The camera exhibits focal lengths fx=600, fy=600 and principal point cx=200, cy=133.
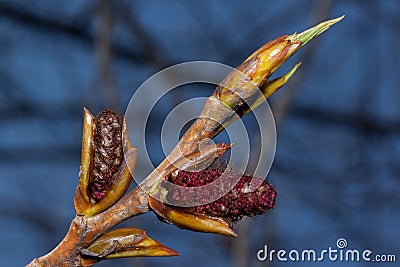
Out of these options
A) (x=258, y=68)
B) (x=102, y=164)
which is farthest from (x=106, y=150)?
(x=258, y=68)

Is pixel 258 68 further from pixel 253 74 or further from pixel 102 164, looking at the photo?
pixel 102 164

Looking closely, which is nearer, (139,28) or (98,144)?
(98,144)

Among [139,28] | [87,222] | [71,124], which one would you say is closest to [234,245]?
[139,28]

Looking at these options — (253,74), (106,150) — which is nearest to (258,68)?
(253,74)

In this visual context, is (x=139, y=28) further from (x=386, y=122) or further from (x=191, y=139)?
(x=191, y=139)

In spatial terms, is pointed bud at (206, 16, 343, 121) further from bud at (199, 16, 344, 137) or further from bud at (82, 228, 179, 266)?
bud at (82, 228, 179, 266)

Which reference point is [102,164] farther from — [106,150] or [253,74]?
[253,74]

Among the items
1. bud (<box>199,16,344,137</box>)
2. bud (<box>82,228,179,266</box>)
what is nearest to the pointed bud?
bud (<box>199,16,344,137</box>)
